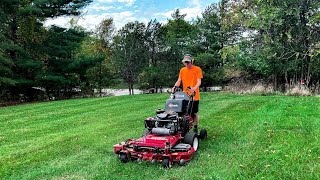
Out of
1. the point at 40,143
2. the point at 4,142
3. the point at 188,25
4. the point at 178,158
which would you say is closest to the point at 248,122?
the point at 178,158

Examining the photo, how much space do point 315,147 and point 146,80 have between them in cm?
2050

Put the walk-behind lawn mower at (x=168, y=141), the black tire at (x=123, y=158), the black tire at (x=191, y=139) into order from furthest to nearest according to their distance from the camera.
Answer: the black tire at (x=191, y=139) → the black tire at (x=123, y=158) → the walk-behind lawn mower at (x=168, y=141)

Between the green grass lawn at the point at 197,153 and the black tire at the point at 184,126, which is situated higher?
the black tire at the point at 184,126

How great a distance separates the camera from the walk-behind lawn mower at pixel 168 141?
5.39 m

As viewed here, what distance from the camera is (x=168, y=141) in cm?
550

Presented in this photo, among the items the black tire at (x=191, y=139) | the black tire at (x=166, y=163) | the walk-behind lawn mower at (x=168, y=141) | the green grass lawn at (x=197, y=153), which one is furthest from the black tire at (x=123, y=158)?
the black tire at (x=191, y=139)

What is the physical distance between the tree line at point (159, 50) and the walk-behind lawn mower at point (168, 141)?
8037 millimetres

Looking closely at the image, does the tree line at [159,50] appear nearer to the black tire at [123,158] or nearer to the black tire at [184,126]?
the black tire at [184,126]

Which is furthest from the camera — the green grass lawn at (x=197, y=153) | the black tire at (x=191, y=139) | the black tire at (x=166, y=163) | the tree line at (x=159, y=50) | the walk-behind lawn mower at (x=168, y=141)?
the tree line at (x=159, y=50)

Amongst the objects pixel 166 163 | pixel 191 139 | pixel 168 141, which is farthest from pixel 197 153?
pixel 166 163

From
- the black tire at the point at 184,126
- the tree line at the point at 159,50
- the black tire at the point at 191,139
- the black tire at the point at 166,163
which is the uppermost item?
the tree line at the point at 159,50

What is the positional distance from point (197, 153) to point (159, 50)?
22.2 m

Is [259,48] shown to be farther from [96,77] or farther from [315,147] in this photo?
[315,147]

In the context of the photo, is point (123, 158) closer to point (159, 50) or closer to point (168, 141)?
point (168, 141)
